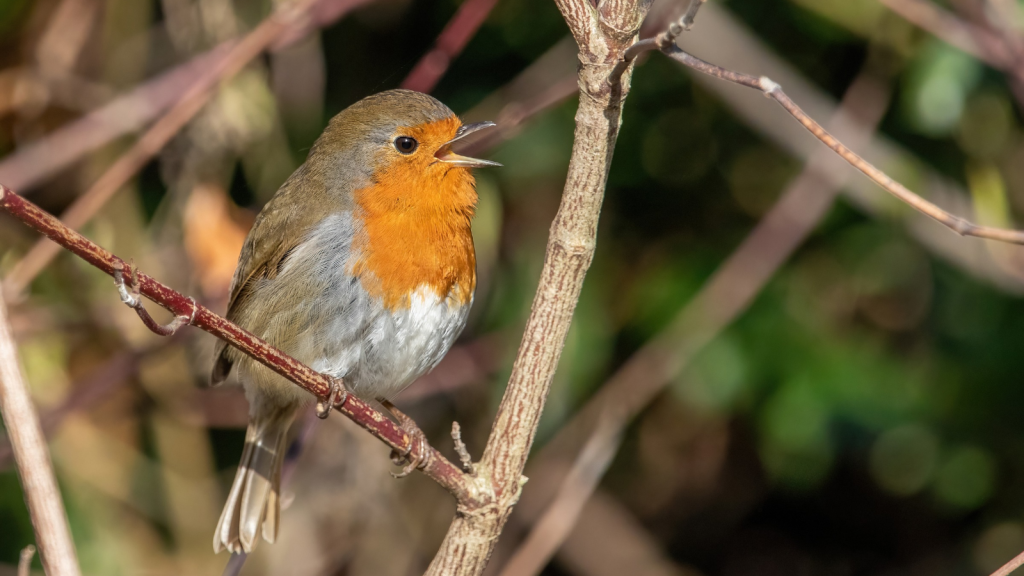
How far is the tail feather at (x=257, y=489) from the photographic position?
10.6 feet

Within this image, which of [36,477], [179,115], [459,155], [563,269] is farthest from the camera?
[179,115]

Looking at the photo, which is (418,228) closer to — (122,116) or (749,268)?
(749,268)

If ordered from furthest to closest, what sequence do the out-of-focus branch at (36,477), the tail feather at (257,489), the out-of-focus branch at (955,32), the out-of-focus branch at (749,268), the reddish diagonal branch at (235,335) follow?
the out-of-focus branch at (749,268) < the tail feather at (257,489) < the out-of-focus branch at (955,32) < the reddish diagonal branch at (235,335) < the out-of-focus branch at (36,477)

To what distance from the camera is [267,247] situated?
120 inches

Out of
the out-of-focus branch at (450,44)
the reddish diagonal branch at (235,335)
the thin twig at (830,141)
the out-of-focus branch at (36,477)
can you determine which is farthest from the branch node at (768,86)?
the out-of-focus branch at (450,44)

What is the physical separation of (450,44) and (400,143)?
565 millimetres

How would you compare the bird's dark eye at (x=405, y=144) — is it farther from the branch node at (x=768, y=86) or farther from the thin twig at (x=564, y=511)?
the branch node at (x=768, y=86)

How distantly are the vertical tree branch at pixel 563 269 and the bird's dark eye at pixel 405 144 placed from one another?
44.9 inches

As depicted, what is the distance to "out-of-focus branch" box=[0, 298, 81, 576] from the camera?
1.29 m

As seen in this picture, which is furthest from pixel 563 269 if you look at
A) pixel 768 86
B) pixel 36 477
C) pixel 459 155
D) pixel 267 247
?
pixel 267 247

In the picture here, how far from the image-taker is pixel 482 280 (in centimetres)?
390

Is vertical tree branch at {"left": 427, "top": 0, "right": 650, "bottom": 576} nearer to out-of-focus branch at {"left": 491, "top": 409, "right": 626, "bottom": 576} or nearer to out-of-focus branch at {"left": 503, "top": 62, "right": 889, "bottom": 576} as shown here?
out-of-focus branch at {"left": 491, "top": 409, "right": 626, "bottom": 576}

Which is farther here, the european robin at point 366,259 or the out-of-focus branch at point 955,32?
the out-of-focus branch at point 955,32

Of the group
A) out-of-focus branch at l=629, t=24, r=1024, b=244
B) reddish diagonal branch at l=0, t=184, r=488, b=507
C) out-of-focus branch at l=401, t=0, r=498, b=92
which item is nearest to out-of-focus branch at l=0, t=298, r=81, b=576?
reddish diagonal branch at l=0, t=184, r=488, b=507
